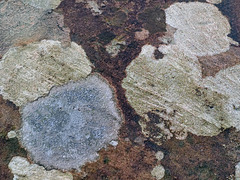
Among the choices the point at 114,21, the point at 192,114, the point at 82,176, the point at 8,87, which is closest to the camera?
the point at 82,176

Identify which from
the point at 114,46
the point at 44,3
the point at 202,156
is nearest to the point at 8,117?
the point at 114,46

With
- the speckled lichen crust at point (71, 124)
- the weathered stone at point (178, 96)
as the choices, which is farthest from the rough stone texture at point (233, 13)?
the speckled lichen crust at point (71, 124)

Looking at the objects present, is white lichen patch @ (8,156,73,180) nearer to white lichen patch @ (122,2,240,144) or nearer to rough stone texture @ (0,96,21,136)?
rough stone texture @ (0,96,21,136)

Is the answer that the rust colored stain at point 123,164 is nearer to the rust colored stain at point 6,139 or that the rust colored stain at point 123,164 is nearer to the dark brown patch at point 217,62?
the rust colored stain at point 6,139

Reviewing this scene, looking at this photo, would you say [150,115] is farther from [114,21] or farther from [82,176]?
[114,21]

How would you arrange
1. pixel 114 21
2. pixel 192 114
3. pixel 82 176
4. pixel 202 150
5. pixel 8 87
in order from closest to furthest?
pixel 82 176
pixel 202 150
pixel 192 114
pixel 8 87
pixel 114 21

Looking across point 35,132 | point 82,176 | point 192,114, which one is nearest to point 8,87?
point 35,132

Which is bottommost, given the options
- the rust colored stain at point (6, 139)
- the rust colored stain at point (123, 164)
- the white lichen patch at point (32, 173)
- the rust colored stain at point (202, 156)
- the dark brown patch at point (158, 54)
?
the rust colored stain at point (202, 156)

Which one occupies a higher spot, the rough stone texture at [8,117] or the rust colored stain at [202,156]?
the rough stone texture at [8,117]
